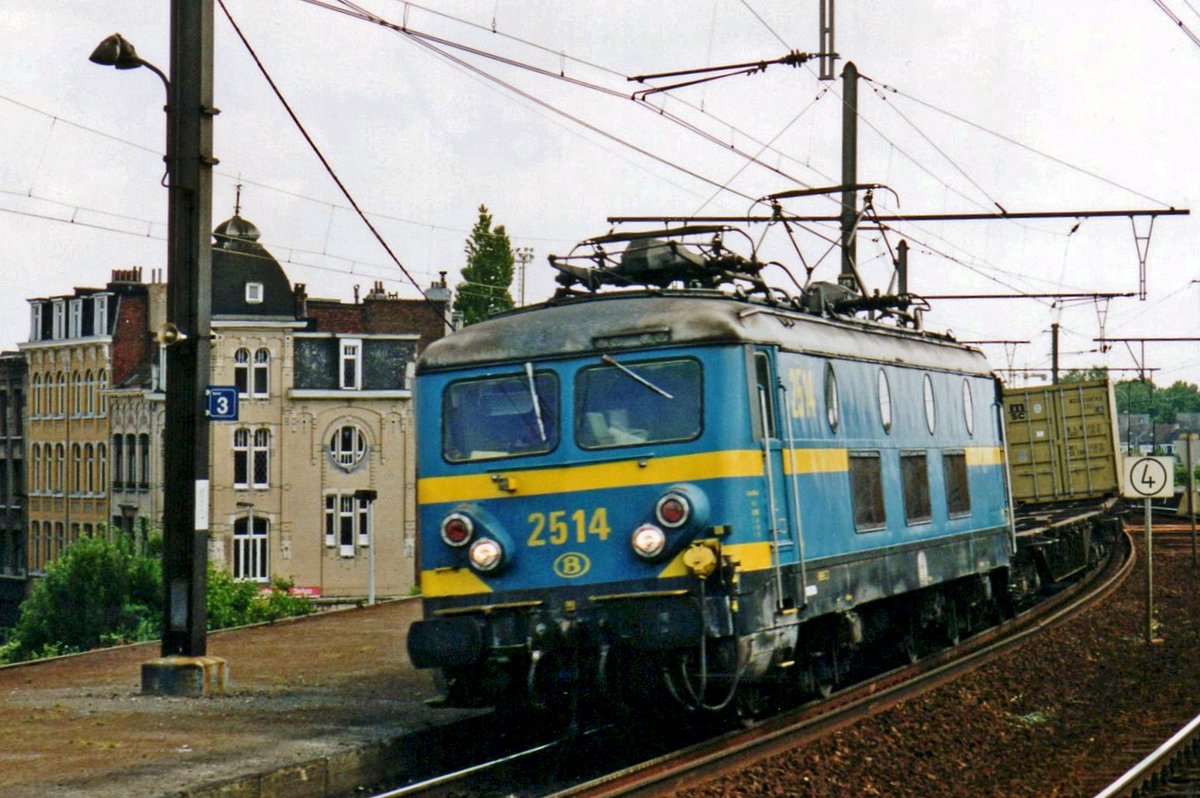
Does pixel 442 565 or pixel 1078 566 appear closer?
pixel 442 565

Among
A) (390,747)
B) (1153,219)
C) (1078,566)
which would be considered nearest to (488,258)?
(1078,566)

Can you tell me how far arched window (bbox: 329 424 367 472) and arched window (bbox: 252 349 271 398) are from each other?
299 cm

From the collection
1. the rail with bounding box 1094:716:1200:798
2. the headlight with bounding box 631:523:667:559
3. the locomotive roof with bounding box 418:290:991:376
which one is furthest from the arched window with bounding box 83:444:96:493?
the rail with bounding box 1094:716:1200:798

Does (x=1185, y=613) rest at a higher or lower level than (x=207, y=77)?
lower

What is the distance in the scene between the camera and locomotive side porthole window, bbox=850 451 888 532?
553 inches

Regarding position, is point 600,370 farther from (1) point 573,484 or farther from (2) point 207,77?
(2) point 207,77

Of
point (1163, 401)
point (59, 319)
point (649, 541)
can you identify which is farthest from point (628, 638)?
→ point (1163, 401)

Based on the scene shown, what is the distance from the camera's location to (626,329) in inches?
480

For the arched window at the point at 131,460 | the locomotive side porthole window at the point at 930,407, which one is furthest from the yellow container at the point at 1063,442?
the arched window at the point at 131,460

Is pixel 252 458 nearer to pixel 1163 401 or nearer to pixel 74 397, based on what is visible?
pixel 74 397

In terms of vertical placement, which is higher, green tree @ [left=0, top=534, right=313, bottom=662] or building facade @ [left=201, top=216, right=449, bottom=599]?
building facade @ [left=201, top=216, right=449, bottom=599]

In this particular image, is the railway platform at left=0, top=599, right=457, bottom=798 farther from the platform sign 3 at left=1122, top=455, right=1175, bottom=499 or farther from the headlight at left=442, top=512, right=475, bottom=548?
Answer: the platform sign 3 at left=1122, top=455, right=1175, bottom=499

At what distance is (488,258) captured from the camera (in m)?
85.7

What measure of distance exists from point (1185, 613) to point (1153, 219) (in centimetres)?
509
